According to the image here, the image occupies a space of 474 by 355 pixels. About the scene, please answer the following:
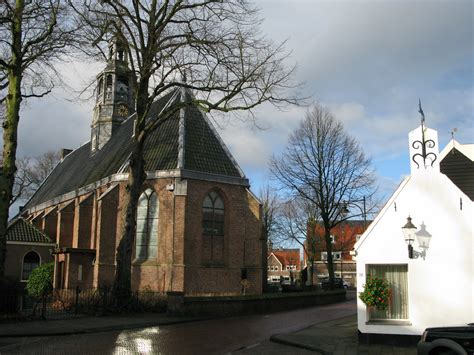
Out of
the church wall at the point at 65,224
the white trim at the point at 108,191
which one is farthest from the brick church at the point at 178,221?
the church wall at the point at 65,224

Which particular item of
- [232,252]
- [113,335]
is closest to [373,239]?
[113,335]

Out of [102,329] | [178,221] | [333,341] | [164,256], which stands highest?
[178,221]

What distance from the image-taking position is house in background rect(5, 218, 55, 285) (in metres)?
33.3

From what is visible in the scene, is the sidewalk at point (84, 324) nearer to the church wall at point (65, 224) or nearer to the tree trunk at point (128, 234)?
the tree trunk at point (128, 234)

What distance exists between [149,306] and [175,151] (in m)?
10.1

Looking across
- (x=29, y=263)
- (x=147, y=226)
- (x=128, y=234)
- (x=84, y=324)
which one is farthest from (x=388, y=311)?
(x=29, y=263)

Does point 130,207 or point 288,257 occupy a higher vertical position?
point 130,207

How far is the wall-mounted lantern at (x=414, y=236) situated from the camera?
12395 mm

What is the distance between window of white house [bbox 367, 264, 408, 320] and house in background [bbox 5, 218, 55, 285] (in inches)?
1053

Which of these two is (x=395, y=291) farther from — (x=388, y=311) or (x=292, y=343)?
→ (x=292, y=343)

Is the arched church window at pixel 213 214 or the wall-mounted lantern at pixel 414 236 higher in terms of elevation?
the arched church window at pixel 213 214

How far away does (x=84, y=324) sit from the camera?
16781mm

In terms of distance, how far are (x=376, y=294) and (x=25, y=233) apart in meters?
28.8

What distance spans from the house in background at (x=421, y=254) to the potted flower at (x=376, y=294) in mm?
271
